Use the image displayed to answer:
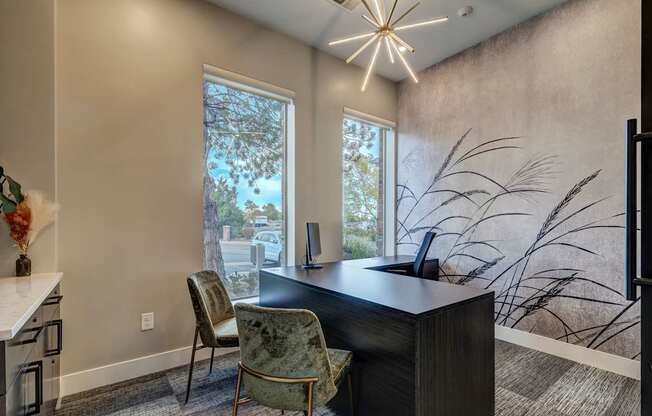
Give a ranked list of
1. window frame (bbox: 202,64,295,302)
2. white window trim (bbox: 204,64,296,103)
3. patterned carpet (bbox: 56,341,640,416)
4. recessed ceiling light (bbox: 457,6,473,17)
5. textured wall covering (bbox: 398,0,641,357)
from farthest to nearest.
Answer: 1. window frame (bbox: 202,64,295,302)
2. recessed ceiling light (bbox: 457,6,473,17)
3. white window trim (bbox: 204,64,296,103)
4. textured wall covering (bbox: 398,0,641,357)
5. patterned carpet (bbox: 56,341,640,416)

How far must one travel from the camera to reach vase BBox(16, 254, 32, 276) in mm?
2059

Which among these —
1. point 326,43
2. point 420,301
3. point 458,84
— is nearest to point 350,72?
point 326,43

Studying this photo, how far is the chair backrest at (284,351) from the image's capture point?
4.83 feet

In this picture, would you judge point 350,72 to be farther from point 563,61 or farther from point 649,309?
point 649,309

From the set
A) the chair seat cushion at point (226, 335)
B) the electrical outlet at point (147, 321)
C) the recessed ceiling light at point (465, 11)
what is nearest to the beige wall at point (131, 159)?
the electrical outlet at point (147, 321)

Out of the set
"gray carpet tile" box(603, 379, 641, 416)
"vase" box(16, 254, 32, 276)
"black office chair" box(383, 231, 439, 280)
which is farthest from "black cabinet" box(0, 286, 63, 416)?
"gray carpet tile" box(603, 379, 641, 416)

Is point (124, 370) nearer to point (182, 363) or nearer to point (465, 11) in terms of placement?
point (182, 363)

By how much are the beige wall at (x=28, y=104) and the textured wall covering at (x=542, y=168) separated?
379 centimetres

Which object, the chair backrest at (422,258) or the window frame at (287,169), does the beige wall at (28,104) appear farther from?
the chair backrest at (422,258)

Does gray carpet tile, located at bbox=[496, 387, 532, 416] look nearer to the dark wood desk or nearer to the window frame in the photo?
the dark wood desk

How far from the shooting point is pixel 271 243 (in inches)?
137

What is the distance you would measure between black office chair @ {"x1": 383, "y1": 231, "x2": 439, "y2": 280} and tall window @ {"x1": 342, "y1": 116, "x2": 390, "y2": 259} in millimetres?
738

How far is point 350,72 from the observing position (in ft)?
13.5

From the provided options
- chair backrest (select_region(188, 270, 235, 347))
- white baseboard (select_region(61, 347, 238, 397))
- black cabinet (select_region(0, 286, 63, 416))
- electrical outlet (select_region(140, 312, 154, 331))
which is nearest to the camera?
black cabinet (select_region(0, 286, 63, 416))
